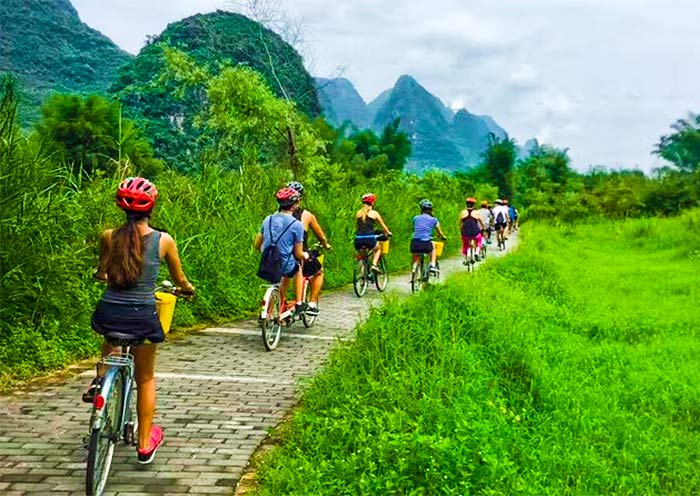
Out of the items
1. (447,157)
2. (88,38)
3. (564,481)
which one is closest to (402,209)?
(564,481)

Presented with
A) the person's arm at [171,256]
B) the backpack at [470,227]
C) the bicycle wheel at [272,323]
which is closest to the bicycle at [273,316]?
the bicycle wheel at [272,323]

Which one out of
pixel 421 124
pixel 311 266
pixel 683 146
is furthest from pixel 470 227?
pixel 421 124

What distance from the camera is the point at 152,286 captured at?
4.36m

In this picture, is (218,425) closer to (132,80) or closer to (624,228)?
(624,228)

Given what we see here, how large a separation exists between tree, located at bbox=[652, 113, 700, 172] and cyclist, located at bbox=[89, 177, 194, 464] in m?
72.9

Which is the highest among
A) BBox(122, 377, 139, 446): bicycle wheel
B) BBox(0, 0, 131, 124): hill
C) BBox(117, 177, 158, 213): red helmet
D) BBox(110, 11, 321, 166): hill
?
BBox(0, 0, 131, 124): hill

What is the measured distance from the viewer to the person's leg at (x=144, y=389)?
14.5 ft

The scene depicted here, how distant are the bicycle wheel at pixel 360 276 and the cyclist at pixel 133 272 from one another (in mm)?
8383

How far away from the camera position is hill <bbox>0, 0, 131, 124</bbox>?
219 feet

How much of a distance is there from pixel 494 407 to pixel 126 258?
9.11 ft

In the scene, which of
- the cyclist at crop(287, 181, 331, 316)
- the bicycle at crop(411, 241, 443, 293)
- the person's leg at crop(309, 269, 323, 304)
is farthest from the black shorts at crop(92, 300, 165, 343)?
the bicycle at crop(411, 241, 443, 293)

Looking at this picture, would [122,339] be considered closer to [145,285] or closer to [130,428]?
[145,285]

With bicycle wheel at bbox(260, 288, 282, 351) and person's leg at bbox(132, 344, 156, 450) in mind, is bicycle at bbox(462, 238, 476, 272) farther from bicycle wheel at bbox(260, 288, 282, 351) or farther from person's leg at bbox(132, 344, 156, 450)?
person's leg at bbox(132, 344, 156, 450)

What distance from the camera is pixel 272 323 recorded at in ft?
26.7
